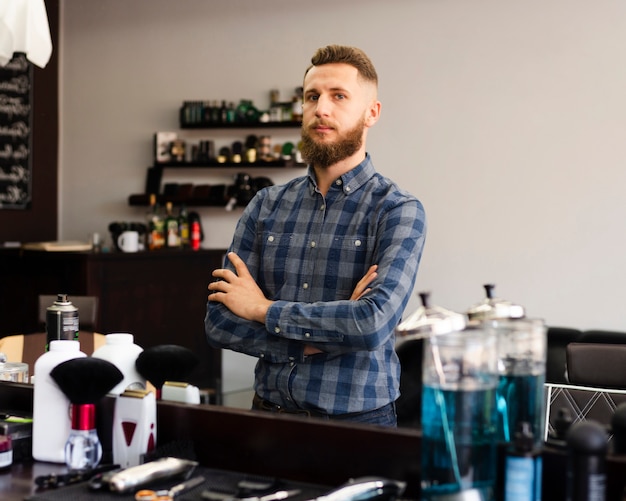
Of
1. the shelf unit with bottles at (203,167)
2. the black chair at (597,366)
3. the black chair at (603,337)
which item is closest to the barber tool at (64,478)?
the black chair at (597,366)

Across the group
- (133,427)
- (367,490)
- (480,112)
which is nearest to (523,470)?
(367,490)

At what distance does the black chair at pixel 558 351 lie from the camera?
4.73 metres

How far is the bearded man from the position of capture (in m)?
2.32

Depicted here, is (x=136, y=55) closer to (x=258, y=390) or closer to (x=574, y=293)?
(x=574, y=293)

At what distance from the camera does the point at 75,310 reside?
98.7 inches

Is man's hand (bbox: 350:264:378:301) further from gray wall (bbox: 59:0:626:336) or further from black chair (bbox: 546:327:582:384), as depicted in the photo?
gray wall (bbox: 59:0:626:336)

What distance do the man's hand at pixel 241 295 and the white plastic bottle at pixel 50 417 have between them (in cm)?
55

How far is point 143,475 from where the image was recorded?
1.72 m

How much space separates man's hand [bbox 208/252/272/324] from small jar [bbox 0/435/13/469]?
683mm

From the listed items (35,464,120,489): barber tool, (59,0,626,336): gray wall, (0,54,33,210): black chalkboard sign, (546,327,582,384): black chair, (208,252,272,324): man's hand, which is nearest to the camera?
(35,464,120,489): barber tool

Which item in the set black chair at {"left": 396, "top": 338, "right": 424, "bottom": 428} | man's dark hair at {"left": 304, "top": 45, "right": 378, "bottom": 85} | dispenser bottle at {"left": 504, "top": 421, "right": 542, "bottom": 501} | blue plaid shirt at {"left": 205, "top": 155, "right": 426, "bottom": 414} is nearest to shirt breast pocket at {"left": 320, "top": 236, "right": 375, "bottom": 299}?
blue plaid shirt at {"left": 205, "top": 155, "right": 426, "bottom": 414}

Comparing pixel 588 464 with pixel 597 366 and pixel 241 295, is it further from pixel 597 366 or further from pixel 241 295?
pixel 597 366

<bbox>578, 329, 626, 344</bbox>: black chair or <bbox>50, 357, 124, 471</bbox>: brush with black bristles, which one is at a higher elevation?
<bbox>50, 357, 124, 471</bbox>: brush with black bristles

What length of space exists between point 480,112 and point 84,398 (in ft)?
13.3
